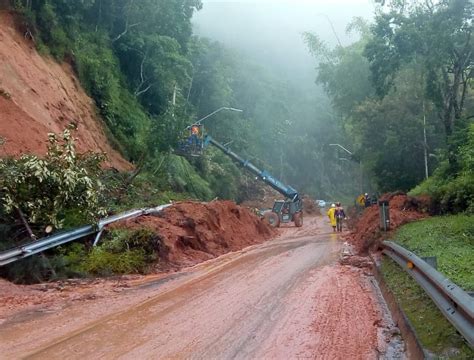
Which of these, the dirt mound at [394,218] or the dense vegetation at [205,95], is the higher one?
the dense vegetation at [205,95]

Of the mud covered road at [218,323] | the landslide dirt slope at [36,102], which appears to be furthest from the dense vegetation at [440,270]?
the landslide dirt slope at [36,102]

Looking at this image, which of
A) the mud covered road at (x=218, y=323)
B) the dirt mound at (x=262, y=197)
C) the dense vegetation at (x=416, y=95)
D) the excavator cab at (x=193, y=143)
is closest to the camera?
the mud covered road at (x=218, y=323)

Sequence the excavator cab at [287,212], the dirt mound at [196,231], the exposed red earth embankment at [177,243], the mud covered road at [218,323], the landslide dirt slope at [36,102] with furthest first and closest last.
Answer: the excavator cab at [287,212]
the landslide dirt slope at [36,102]
the dirt mound at [196,231]
the exposed red earth embankment at [177,243]
the mud covered road at [218,323]

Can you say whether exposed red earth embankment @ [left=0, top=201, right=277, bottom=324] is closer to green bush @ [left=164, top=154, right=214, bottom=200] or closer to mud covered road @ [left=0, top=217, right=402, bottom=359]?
mud covered road @ [left=0, top=217, right=402, bottom=359]

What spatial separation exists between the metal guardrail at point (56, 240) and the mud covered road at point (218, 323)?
2457mm

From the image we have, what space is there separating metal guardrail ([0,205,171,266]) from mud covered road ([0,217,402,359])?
2457 millimetres

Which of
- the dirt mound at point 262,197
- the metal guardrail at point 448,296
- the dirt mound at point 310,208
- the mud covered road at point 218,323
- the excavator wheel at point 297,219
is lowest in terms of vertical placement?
the mud covered road at point 218,323

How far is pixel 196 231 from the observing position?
19062mm

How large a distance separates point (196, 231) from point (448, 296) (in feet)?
44.2

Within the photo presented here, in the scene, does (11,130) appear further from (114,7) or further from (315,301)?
(114,7)

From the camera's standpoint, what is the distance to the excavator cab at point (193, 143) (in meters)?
33.3

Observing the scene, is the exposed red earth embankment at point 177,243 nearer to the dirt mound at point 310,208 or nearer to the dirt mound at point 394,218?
the dirt mound at point 394,218

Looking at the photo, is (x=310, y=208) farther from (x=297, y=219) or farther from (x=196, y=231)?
(x=196, y=231)

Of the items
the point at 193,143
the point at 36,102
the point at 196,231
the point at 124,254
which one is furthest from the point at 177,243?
the point at 193,143
